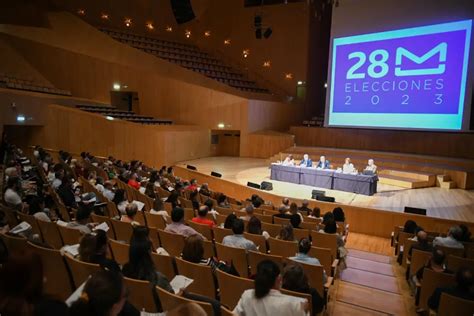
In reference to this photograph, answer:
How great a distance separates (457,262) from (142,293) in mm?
3444

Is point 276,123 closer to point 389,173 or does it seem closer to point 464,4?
point 389,173

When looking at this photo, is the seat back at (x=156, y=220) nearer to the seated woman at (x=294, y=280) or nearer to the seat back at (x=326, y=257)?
the seat back at (x=326, y=257)

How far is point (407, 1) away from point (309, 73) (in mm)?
6624

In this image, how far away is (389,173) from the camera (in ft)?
35.4

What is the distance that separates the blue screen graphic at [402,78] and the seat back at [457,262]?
7.16m

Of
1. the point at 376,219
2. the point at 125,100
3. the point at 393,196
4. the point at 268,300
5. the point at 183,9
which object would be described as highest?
the point at 183,9

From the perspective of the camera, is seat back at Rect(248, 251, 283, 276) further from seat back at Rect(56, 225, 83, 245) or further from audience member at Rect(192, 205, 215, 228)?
seat back at Rect(56, 225, 83, 245)

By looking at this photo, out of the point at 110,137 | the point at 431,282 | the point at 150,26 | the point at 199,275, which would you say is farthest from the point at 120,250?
the point at 150,26

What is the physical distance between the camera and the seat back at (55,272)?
2861 mm

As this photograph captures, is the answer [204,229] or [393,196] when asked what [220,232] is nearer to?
[204,229]

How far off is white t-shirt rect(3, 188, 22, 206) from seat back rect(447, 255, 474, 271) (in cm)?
584

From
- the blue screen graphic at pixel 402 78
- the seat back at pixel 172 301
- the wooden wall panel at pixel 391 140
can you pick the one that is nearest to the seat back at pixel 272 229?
the seat back at pixel 172 301

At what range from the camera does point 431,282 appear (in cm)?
335

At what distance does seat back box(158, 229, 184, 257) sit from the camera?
378 cm
